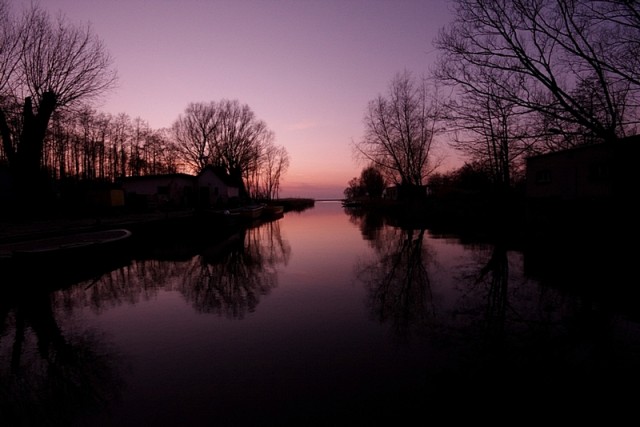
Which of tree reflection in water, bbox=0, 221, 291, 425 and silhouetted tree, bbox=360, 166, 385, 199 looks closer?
tree reflection in water, bbox=0, 221, 291, 425

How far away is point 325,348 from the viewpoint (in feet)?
15.9

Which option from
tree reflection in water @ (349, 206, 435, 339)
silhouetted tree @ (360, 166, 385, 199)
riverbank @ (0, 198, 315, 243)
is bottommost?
tree reflection in water @ (349, 206, 435, 339)

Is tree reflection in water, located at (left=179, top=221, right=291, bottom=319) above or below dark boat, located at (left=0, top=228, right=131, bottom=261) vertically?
below

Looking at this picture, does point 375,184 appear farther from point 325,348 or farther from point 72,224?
point 325,348

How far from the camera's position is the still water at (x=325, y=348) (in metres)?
3.41

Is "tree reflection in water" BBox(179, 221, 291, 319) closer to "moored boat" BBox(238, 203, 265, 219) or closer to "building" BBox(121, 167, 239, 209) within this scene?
"moored boat" BBox(238, 203, 265, 219)

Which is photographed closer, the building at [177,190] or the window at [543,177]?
the window at [543,177]

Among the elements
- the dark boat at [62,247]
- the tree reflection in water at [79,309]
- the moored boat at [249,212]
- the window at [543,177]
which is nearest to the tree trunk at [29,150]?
the dark boat at [62,247]

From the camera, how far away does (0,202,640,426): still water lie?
341 centimetres

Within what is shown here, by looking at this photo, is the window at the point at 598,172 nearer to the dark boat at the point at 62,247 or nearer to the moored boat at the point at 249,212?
the dark boat at the point at 62,247

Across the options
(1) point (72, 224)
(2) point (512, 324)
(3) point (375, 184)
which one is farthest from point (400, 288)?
(3) point (375, 184)

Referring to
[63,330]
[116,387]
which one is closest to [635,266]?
[116,387]

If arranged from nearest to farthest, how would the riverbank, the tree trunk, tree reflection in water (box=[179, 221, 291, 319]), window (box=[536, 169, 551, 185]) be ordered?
tree reflection in water (box=[179, 221, 291, 319]) → the riverbank → the tree trunk → window (box=[536, 169, 551, 185])

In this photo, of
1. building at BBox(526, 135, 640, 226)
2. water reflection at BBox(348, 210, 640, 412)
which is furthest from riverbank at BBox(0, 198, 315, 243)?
building at BBox(526, 135, 640, 226)
